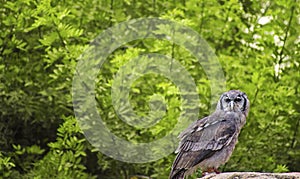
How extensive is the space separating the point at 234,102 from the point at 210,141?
0.89 feet

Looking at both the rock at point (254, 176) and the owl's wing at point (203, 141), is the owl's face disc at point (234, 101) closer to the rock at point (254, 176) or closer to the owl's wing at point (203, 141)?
the owl's wing at point (203, 141)

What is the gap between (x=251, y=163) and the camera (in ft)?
18.7

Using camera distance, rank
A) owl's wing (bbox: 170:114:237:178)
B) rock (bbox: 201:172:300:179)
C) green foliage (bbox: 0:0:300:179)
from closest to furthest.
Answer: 1. rock (bbox: 201:172:300:179)
2. owl's wing (bbox: 170:114:237:178)
3. green foliage (bbox: 0:0:300:179)

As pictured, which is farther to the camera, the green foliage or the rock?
the green foliage

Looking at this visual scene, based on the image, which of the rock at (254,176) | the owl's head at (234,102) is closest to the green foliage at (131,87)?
the owl's head at (234,102)

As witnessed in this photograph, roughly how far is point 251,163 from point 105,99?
1.13 meters

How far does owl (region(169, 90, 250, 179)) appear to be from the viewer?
4.71 m

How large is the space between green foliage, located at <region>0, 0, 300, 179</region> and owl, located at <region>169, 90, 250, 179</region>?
0.63m

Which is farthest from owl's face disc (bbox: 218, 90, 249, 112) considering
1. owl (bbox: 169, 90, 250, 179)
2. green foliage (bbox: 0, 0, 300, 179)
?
green foliage (bbox: 0, 0, 300, 179)

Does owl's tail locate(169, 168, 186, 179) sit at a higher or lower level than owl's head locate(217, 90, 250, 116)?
lower

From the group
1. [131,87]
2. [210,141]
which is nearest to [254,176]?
[210,141]

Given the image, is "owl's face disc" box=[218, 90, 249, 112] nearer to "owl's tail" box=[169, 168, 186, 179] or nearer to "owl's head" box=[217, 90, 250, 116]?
"owl's head" box=[217, 90, 250, 116]

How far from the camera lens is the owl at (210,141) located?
4.71 metres

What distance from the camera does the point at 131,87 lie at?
5586 millimetres
